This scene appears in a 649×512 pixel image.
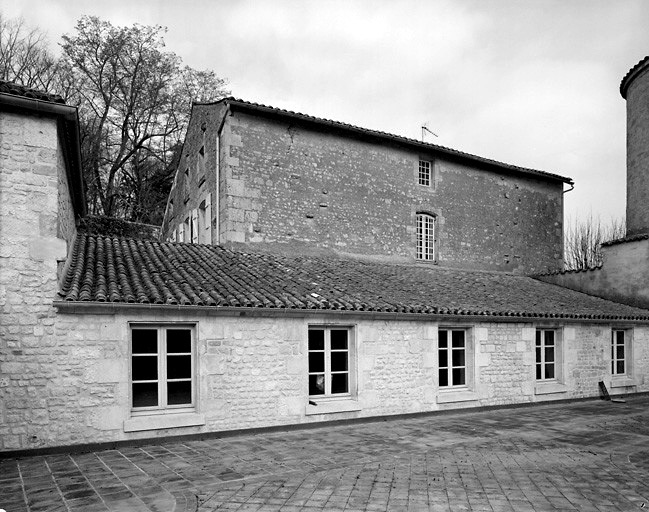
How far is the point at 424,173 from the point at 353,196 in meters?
3.06

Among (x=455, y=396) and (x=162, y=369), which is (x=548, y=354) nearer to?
(x=455, y=396)

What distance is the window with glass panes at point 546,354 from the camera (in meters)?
13.1

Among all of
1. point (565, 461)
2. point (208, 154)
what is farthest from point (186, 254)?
point (565, 461)

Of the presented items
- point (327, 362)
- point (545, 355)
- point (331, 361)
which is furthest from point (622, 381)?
point (327, 362)

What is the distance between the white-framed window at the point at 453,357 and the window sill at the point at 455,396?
178 mm

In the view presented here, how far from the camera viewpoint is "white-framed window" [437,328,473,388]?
1147cm

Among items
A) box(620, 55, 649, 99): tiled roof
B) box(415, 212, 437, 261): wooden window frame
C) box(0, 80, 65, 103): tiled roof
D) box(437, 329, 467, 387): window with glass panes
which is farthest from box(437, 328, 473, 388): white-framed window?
box(620, 55, 649, 99): tiled roof

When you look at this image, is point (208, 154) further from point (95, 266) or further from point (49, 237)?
point (49, 237)

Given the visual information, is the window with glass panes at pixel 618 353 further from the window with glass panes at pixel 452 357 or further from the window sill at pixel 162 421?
the window sill at pixel 162 421

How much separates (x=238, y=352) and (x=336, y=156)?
7652mm

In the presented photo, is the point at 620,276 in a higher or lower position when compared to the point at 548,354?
higher

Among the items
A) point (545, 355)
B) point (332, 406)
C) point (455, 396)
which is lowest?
point (455, 396)

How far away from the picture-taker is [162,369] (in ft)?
27.8

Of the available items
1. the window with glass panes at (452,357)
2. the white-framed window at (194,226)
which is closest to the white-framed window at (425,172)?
the window with glass panes at (452,357)
